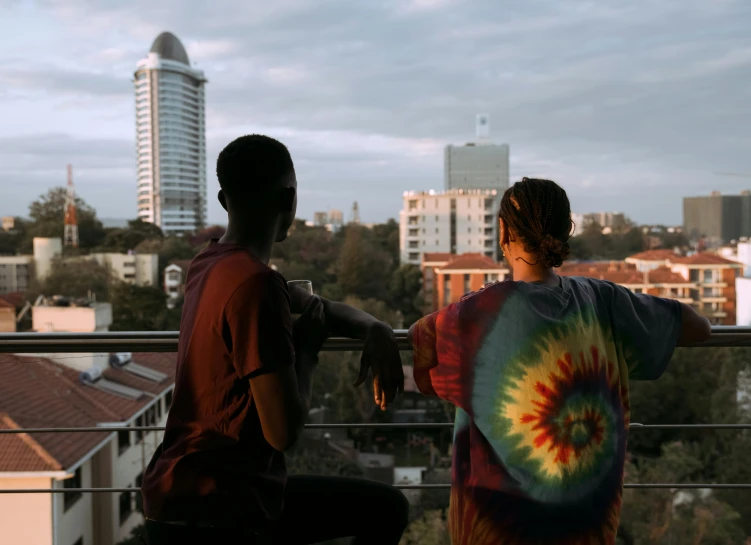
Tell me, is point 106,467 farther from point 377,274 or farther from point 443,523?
point 377,274

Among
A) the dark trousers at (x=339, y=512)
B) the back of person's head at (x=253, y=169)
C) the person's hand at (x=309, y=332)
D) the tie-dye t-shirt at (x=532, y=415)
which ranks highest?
the back of person's head at (x=253, y=169)

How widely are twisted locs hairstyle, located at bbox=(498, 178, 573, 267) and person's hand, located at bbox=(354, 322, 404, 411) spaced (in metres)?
0.29

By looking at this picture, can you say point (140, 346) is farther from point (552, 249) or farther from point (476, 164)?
point (476, 164)

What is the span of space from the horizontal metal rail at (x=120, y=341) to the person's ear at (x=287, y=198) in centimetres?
46

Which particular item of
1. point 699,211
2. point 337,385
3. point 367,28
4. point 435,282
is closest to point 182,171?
point 367,28

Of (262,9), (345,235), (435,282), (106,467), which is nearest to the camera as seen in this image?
(106,467)

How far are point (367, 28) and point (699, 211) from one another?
27841 mm

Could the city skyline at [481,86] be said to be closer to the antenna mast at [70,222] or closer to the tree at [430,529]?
the antenna mast at [70,222]

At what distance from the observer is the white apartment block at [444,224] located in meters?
48.5

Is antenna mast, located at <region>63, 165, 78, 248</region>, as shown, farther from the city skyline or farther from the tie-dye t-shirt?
the tie-dye t-shirt

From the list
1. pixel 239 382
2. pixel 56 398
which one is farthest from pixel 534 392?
pixel 56 398

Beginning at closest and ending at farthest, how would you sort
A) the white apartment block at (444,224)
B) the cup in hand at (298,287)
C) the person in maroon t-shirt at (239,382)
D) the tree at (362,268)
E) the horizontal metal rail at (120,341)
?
the person in maroon t-shirt at (239,382) → the cup in hand at (298,287) → the horizontal metal rail at (120,341) → the tree at (362,268) → the white apartment block at (444,224)

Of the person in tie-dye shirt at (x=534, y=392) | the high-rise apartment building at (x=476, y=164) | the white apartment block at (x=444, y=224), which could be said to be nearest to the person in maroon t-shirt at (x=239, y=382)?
the person in tie-dye shirt at (x=534, y=392)

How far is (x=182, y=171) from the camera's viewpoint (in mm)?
74500
